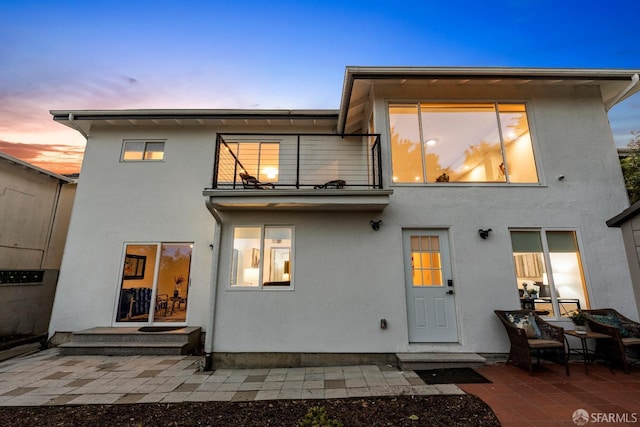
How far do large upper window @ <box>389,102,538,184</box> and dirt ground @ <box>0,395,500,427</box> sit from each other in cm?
395

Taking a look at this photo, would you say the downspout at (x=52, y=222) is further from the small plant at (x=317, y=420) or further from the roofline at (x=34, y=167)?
the small plant at (x=317, y=420)

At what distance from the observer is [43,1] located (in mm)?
8227

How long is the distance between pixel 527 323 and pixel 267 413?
4.70m

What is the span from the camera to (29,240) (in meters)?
7.95

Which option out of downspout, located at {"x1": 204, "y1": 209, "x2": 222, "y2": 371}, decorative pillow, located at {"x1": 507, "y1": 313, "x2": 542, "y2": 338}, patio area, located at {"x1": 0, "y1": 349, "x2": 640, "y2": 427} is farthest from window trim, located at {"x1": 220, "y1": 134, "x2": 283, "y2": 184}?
decorative pillow, located at {"x1": 507, "y1": 313, "x2": 542, "y2": 338}

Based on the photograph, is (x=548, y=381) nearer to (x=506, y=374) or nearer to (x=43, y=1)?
(x=506, y=374)

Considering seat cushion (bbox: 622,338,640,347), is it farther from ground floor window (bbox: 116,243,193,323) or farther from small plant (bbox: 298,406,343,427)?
→ ground floor window (bbox: 116,243,193,323)

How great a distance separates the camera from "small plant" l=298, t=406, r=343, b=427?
2.77m

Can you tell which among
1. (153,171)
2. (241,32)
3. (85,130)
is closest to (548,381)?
(153,171)

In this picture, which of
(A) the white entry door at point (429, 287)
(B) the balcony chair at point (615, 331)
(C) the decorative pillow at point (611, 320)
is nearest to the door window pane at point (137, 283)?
(A) the white entry door at point (429, 287)

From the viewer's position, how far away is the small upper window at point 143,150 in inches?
292

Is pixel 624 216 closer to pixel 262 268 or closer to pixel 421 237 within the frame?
pixel 421 237

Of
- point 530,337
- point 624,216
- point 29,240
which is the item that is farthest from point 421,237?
point 29,240

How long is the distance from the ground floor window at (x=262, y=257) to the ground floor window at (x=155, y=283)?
7.75 feet
